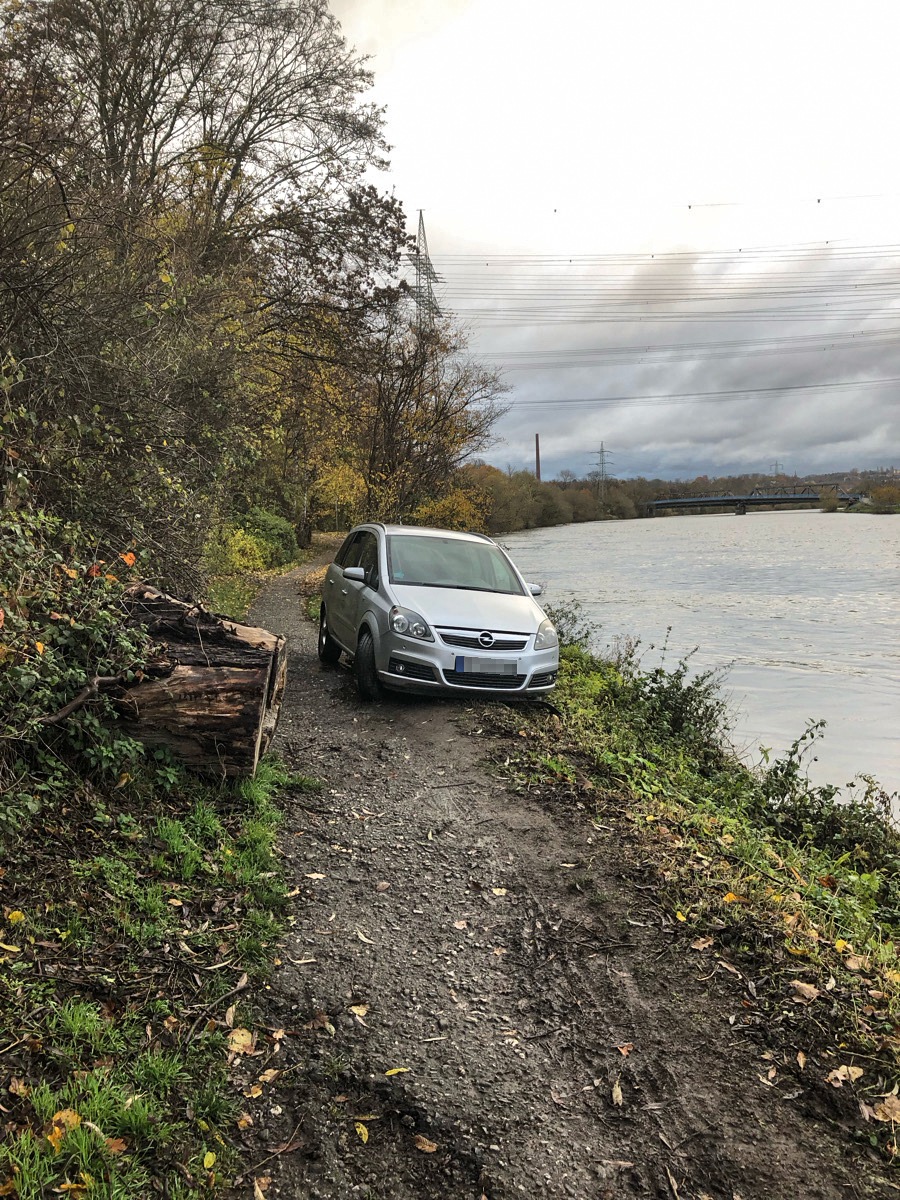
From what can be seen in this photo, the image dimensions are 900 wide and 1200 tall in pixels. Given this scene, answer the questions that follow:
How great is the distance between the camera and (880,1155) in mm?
2418

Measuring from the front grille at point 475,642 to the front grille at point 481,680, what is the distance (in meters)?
0.26

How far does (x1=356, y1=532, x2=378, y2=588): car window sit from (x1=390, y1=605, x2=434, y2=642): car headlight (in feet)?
2.52

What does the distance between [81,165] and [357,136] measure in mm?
13109

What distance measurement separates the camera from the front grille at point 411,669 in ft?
22.8

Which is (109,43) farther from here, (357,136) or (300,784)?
(300,784)

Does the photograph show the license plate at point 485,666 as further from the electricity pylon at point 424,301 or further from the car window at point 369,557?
the electricity pylon at point 424,301

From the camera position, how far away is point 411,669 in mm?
7012

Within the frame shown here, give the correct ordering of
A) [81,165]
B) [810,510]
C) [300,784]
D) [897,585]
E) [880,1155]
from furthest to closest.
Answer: [810,510] → [897,585] → [81,165] → [300,784] → [880,1155]

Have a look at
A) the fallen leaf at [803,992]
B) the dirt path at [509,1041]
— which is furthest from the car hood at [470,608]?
the fallen leaf at [803,992]

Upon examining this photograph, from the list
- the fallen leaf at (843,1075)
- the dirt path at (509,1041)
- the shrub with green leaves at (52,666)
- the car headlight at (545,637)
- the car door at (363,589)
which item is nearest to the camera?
the dirt path at (509,1041)

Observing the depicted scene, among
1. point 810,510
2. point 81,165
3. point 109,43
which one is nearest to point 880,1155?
point 81,165

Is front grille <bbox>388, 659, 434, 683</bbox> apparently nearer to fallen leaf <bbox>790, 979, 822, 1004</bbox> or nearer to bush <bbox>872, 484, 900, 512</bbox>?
fallen leaf <bbox>790, 979, 822, 1004</bbox>

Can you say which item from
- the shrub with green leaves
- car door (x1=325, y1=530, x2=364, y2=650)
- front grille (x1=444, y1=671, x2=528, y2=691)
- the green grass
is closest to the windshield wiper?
car door (x1=325, y1=530, x2=364, y2=650)

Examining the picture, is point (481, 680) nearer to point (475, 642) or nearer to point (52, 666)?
point (475, 642)
